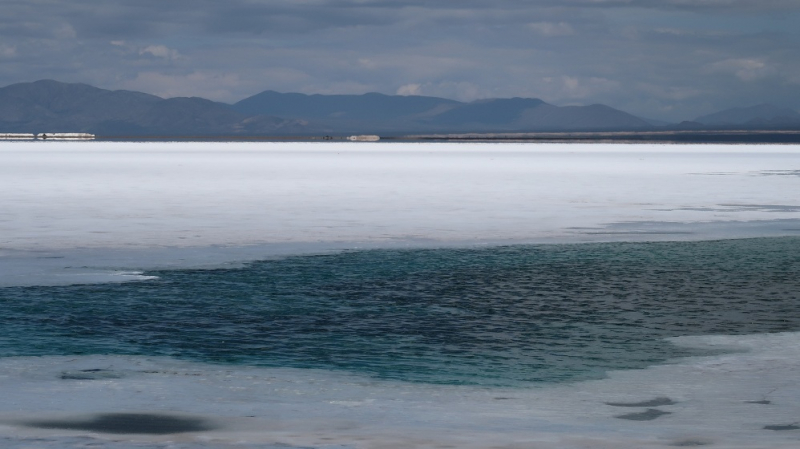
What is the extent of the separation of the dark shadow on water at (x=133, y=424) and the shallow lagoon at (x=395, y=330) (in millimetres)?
25

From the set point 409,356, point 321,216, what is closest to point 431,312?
point 409,356

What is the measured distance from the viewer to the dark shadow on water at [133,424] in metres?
7.24

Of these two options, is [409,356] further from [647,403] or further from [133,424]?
[133,424]

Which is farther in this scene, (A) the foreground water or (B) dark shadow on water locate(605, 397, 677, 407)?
(B) dark shadow on water locate(605, 397, 677, 407)

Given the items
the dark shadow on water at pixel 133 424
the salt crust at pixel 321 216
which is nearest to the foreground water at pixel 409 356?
the dark shadow on water at pixel 133 424

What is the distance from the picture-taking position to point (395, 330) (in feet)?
35.9

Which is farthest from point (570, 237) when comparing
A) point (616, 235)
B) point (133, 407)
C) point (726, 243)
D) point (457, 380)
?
point (133, 407)

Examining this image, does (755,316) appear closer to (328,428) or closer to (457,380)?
(457,380)

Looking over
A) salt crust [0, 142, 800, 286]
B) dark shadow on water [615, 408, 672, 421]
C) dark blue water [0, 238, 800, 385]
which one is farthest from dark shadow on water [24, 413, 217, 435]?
salt crust [0, 142, 800, 286]

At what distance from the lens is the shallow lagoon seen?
7.46 metres

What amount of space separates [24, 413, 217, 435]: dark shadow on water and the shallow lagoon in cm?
3

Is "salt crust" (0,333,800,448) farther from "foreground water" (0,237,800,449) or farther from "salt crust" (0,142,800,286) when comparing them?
"salt crust" (0,142,800,286)

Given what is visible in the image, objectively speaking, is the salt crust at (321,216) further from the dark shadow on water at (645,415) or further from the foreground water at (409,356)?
the dark shadow on water at (645,415)

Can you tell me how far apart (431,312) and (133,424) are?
505cm
